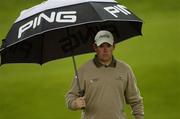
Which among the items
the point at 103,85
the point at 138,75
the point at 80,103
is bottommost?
the point at 138,75

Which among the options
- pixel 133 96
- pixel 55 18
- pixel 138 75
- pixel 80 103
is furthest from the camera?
pixel 138 75

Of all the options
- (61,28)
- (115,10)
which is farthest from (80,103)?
(115,10)

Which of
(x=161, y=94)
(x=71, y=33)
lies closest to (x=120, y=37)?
(x=71, y=33)

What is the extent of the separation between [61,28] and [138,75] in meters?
3.74

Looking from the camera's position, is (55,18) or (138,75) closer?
(55,18)

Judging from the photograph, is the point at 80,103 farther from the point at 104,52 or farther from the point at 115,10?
the point at 115,10

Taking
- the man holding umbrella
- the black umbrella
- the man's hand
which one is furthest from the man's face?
the man's hand

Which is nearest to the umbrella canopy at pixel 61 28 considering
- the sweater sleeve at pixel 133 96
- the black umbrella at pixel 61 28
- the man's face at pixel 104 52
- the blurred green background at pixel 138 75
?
the black umbrella at pixel 61 28

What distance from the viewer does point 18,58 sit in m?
4.30

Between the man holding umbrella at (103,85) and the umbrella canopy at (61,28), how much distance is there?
0.71ft

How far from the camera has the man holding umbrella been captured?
13.2ft

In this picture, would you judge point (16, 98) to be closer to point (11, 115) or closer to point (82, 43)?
point (11, 115)

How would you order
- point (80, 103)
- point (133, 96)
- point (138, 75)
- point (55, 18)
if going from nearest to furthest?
point (55, 18) < point (80, 103) < point (133, 96) < point (138, 75)

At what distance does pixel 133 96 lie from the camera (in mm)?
4172
